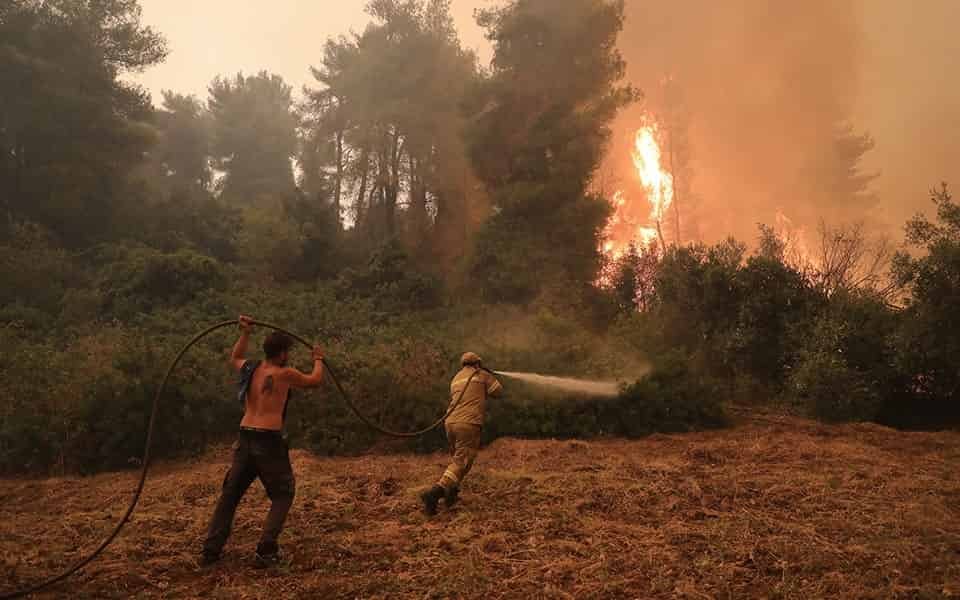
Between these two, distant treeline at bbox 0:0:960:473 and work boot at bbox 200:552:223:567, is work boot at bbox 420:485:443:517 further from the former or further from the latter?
distant treeline at bbox 0:0:960:473

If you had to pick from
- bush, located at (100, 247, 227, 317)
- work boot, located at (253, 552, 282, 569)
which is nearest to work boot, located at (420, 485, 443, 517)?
work boot, located at (253, 552, 282, 569)

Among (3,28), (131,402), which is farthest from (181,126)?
(131,402)

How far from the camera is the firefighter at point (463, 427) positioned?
297 inches

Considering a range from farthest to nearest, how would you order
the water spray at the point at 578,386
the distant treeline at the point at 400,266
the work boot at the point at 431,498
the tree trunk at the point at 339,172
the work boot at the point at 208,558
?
the tree trunk at the point at 339,172 < the water spray at the point at 578,386 < the distant treeline at the point at 400,266 < the work boot at the point at 431,498 < the work boot at the point at 208,558

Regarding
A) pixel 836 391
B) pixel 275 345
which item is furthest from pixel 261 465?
pixel 836 391

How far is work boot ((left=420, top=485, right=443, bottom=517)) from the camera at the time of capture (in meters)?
7.45

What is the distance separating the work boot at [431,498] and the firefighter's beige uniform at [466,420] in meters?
0.08

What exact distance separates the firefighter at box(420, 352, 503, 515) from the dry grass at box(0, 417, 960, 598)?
308mm

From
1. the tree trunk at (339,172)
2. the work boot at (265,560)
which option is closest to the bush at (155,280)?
the tree trunk at (339,172)

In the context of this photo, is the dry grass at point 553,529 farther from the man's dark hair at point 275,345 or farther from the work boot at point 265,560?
the man's dark hair at point 275,345

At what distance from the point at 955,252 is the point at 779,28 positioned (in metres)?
63.1

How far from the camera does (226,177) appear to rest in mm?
45938

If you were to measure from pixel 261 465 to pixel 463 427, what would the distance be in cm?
278

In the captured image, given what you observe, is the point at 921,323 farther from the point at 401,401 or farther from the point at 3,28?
the point at 3,28
